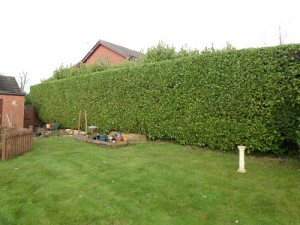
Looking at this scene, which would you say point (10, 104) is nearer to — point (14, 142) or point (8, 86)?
point (8, 86)

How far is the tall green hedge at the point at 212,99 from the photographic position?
22.6 feet

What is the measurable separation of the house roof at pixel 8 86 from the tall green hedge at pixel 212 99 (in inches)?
322

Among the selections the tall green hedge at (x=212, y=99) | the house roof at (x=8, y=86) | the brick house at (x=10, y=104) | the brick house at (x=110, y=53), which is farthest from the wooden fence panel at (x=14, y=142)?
the brick house at (x=110, y=53)

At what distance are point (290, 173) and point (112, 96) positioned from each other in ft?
30.3

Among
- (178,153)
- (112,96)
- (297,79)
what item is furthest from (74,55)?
(297,79)

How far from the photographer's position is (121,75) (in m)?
12.4

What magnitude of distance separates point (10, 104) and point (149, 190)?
1666cm

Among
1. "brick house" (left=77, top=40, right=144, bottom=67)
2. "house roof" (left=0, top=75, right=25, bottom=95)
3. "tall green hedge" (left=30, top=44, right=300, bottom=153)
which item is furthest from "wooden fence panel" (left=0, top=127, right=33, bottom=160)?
"brick house" (left=77, top=40, right=144, bottom=67)

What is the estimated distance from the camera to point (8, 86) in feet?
61.1

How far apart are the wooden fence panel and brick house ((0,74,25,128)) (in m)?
9.17

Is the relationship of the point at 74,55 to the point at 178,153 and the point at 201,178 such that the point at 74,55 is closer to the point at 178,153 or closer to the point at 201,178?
the point at 178,153

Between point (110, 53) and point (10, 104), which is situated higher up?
point (110, 53)

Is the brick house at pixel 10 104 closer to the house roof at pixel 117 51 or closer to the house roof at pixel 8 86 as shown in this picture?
the house roof at pixel 8 86

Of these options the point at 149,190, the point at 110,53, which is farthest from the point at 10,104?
the point at 149,190
